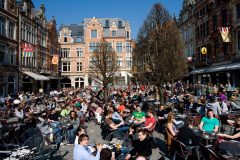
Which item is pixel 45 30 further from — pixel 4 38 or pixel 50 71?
pixel 4 38

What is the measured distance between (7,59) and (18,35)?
12.8ft

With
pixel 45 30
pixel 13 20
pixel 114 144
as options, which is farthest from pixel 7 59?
pixel 114 144

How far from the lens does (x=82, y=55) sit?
57281 millimetres

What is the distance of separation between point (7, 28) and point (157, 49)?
19.3 meters

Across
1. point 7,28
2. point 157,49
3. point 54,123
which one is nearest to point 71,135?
point 54,123

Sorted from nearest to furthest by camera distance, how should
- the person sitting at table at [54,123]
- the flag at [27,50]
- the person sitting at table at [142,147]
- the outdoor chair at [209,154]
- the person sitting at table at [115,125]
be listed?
the outdoor chair at [209,154] < the person sitting at table at [142,147] < the person sitting at table at [115,125] < the person sitting at table at [54,123] < the flag at [27,50]

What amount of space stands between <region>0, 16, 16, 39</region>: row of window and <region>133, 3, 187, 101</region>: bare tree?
1649cm

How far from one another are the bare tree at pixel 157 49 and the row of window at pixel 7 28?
16486 mm

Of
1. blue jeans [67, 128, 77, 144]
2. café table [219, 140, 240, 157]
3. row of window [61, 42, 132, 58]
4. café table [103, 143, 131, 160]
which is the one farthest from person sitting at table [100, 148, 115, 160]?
row of window [61, 42, 132, 58]

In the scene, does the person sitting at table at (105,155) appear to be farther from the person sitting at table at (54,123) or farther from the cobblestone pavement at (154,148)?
the person sitting at table at (54,123)

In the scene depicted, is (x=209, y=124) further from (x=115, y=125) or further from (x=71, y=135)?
(x=71, y=135)

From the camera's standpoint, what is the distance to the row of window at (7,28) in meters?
28.8

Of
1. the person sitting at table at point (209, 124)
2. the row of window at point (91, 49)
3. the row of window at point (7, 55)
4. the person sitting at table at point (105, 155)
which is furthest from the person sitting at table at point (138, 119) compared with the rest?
the row of window at point (91, 49)

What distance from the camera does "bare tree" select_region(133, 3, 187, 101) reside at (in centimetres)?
1772
